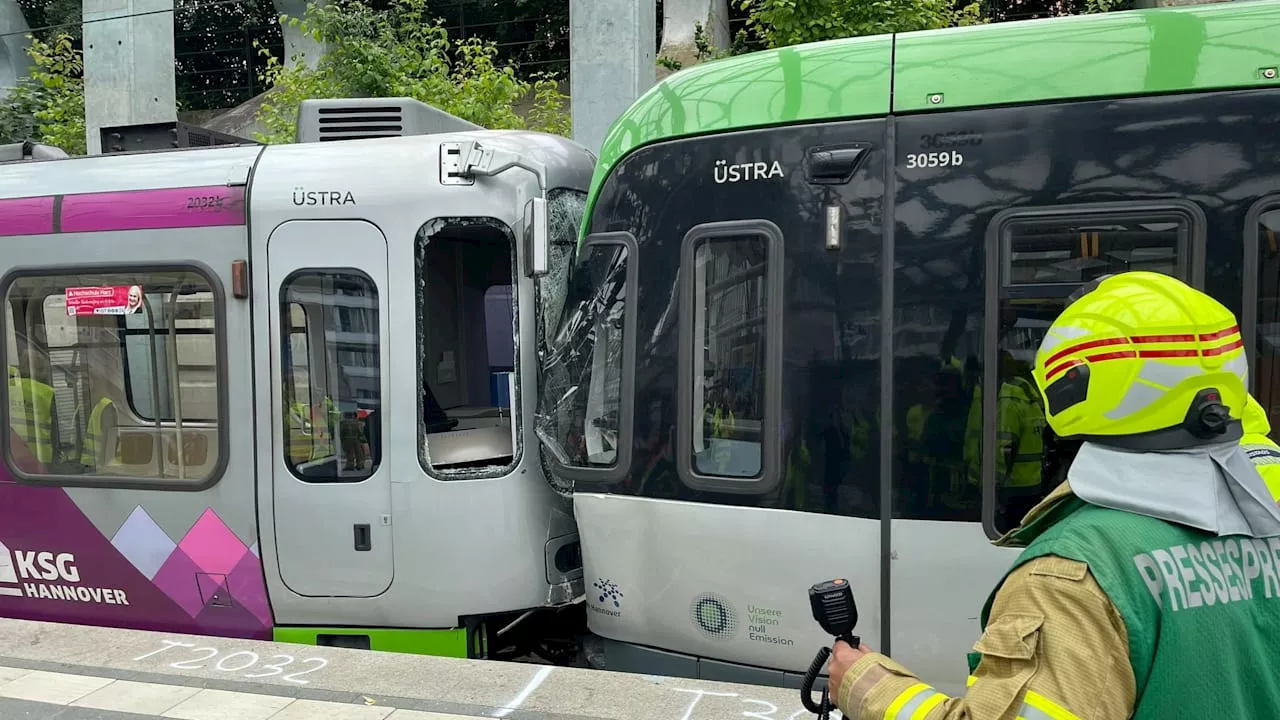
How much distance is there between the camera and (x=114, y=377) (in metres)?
4.96

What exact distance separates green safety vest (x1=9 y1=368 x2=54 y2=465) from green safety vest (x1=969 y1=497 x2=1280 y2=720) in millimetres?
5175

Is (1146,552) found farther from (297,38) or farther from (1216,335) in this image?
(297,38)

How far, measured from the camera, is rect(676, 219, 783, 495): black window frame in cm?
379

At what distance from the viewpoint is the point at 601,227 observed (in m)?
4.24

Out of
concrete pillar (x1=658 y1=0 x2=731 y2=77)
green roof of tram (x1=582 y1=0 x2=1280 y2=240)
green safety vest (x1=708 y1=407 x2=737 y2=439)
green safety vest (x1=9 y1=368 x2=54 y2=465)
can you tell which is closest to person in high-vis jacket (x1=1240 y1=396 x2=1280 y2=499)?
green roof of tram (x1=582 y1=0 x2=1280 y2=240)

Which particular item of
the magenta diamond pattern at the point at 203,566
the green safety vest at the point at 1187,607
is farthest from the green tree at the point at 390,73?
the green safety vest at the point at 1187,607

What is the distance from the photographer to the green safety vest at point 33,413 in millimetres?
5016

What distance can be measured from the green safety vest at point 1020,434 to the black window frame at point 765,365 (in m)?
0.83

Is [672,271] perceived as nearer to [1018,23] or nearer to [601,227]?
[601,227]

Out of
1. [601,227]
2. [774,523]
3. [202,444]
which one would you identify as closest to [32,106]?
[202,444]

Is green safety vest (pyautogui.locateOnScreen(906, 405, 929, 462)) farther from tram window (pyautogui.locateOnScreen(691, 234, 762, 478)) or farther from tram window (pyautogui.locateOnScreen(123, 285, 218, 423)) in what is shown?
tram window (pyautogui.locateOnScreen(123, 285, 218, 423))

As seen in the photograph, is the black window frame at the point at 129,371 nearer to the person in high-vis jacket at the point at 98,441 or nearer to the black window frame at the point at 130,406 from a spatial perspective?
the black window frame at the point at 130,406

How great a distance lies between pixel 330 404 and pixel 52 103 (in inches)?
561

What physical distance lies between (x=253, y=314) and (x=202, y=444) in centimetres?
72
